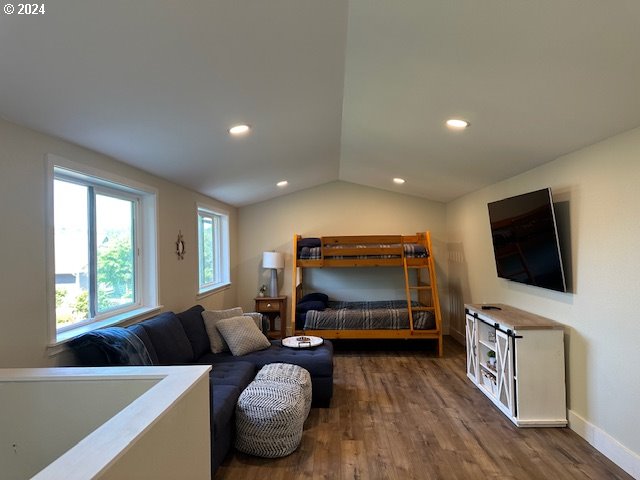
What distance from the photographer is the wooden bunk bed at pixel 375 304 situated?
15.7ft

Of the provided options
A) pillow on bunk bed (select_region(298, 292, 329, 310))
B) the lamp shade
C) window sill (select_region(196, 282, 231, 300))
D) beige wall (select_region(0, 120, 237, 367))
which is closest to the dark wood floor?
beige wall (select_region(0, 120, 237, 367))

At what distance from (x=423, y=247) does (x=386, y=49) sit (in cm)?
358

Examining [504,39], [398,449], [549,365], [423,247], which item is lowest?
[398,449]

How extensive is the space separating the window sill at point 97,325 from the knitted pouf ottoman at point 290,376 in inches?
44.3

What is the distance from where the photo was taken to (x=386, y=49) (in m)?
1.87

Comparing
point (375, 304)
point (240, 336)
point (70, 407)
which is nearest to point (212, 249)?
point (240, 336)

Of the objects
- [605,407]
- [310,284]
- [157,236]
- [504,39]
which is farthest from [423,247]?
[504,39]

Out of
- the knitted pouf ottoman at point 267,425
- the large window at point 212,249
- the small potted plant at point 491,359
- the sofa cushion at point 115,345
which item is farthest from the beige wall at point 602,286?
the large window at point 212,249

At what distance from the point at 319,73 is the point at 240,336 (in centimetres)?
247

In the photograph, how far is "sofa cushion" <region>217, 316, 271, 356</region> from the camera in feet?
11.5

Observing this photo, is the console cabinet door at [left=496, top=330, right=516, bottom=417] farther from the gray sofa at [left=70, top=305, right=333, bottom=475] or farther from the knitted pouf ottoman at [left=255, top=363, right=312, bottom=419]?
the knitted pouf ottoman at [left=255, top=363, right=312, bottom=419]

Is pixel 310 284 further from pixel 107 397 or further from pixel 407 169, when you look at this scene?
pixel 107 397

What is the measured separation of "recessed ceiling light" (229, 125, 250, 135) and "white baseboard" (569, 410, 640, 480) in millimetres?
3229

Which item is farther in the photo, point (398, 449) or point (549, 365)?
point (549, 365)
